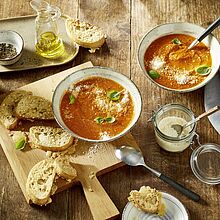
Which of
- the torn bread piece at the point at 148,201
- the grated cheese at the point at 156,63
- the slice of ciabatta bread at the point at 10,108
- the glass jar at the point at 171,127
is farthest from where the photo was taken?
the grated cheese at the point at 156,63

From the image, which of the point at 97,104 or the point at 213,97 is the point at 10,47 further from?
the point at 213,97

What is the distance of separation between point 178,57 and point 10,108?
816mm

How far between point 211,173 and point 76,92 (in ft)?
2.29

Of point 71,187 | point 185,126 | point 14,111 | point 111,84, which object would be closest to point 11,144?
point 14,111

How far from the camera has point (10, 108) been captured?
2.69 metres

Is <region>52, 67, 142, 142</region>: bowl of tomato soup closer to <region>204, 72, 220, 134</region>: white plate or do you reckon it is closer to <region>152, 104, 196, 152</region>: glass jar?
<region>152, 104, 196, 152</region>: glass jar

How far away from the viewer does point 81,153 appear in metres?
2.58

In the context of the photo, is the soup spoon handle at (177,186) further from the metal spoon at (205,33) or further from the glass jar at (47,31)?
the glass jar at (47,31)

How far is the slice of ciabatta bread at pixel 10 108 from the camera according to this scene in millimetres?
2646

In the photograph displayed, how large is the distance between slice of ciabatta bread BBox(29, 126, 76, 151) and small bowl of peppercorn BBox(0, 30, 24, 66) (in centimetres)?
42

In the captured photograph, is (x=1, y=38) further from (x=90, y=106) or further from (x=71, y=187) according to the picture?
(x=71, y=187)

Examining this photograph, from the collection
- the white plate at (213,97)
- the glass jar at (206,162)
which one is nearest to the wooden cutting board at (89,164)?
the glass jar at (206,162)

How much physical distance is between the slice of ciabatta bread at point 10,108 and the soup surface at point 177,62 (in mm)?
602

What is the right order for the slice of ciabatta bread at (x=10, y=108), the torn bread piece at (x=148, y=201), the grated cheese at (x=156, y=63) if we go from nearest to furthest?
the torn bread piece at (x=148, y=201) < the slice of ciabatta bread at (x=10, y=108) < the grated cheese at (x=156, y=63)
